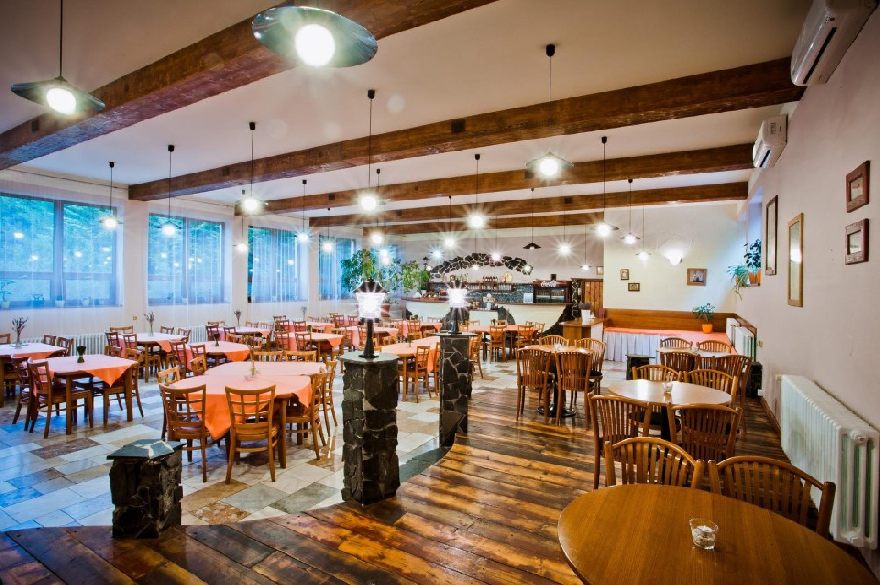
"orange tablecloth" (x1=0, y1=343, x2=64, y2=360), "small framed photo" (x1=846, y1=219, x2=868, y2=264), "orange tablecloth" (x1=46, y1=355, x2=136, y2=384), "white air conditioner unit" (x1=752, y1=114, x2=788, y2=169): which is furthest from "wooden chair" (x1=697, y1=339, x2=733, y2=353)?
"orange tablecloth" (x1=0, y1=343, x2=64, y2=360)

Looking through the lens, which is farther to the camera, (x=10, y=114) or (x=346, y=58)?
(x=10, y=114)

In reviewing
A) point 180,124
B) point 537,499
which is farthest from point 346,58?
point 180,124

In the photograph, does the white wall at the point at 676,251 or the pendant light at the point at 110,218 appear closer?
the pendant light at the point at 110,218

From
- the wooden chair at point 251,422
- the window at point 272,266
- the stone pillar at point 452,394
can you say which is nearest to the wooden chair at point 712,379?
the stone pillar at point 452,394

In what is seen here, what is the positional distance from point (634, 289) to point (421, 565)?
32.0ft

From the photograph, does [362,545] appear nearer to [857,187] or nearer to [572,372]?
[572,372]

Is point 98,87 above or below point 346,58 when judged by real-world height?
above

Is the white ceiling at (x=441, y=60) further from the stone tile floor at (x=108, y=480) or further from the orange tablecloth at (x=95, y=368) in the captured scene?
the stone tile floor at (x=108, y=480)

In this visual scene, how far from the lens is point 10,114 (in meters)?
5.10

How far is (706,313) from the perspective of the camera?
32.4 feet

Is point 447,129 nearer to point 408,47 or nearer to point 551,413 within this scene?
point 408,47

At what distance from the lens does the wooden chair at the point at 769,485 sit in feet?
6.35

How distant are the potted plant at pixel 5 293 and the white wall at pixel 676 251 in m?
12.1

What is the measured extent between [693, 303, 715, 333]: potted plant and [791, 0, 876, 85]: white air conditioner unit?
7669 mm
